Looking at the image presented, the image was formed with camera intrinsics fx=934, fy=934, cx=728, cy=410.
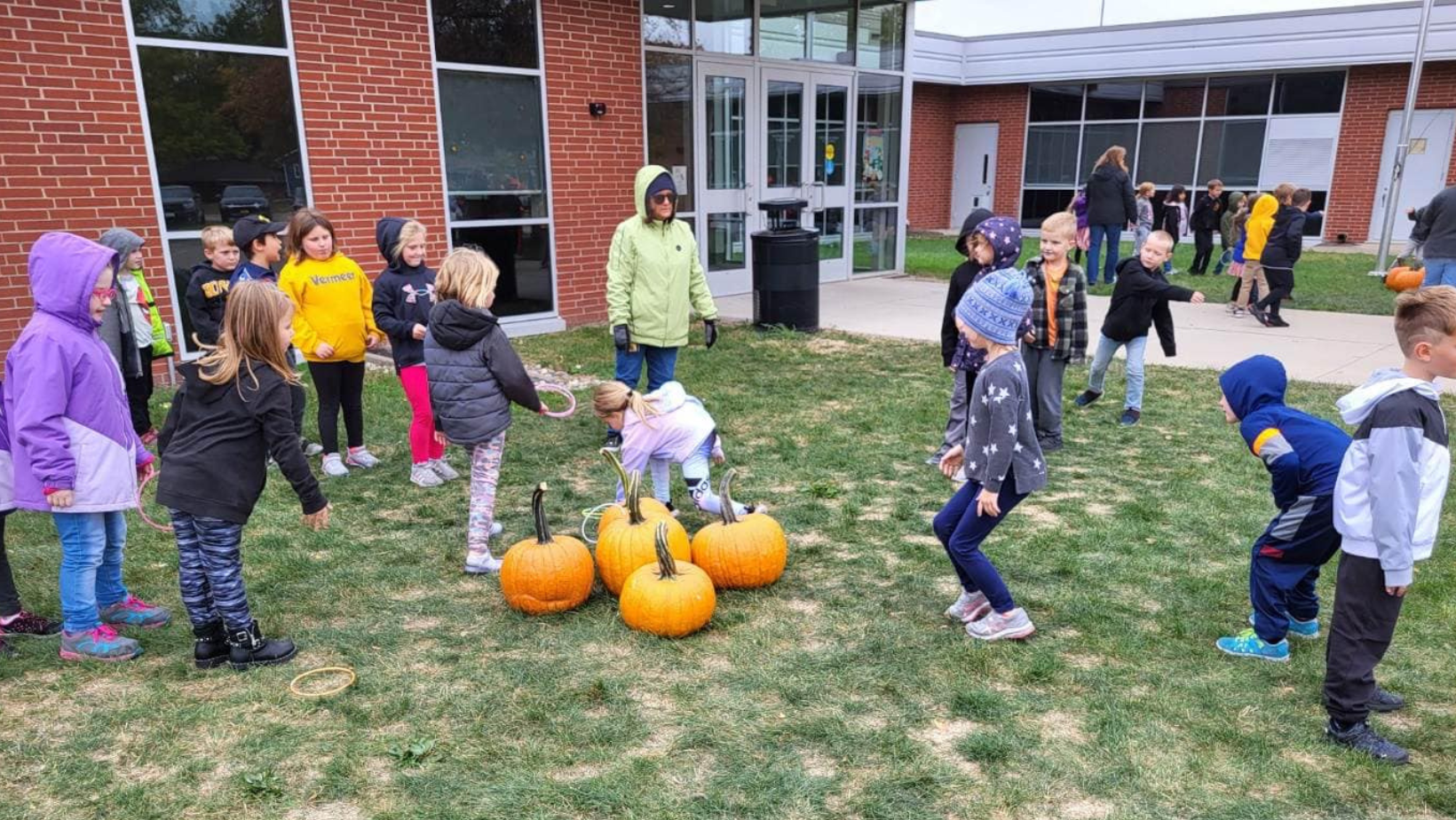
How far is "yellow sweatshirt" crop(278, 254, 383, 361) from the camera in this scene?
588 cm

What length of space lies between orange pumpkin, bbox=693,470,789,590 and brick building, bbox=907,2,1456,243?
63.8 feet

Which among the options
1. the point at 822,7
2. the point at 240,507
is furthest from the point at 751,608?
the point at 822,7

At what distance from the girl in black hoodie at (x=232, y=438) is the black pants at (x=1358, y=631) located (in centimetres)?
370

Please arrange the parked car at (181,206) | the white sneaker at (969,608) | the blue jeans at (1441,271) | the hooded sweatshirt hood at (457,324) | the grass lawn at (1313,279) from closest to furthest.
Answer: the white sneaker at (969,608) < the hooded sweatshirt hood at (457,324) < the parked car at (181,206) < the blue jeans at (1441,271) < the grass lawn at (1313,279)

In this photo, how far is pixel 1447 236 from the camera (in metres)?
9.63

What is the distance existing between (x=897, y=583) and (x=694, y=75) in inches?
382

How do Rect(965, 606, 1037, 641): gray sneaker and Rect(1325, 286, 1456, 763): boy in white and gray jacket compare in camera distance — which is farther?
Rect(965, 606, 1037, 641): gray sneaker

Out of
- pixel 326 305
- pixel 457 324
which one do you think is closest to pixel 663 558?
pixel 457 324

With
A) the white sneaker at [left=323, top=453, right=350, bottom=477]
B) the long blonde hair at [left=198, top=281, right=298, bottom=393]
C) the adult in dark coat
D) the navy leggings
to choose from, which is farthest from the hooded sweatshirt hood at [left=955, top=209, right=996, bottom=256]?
the adult in dark coat

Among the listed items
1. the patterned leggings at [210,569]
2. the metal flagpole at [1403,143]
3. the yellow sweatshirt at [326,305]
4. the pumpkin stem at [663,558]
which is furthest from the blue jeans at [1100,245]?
the patterned leggings at [210,569]

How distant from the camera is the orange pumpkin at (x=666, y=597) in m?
3.92

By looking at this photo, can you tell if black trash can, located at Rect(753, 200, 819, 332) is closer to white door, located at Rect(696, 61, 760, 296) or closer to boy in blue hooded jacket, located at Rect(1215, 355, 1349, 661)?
white door, located at Rect(696, 61, 760, 296)

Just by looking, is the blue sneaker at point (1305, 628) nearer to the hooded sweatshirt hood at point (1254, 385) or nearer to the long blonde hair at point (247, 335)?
the hooded sweatshirt hood at point (1254, 385)

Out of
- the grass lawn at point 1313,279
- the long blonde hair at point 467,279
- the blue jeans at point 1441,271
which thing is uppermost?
the long blonde hair at point 467,279
